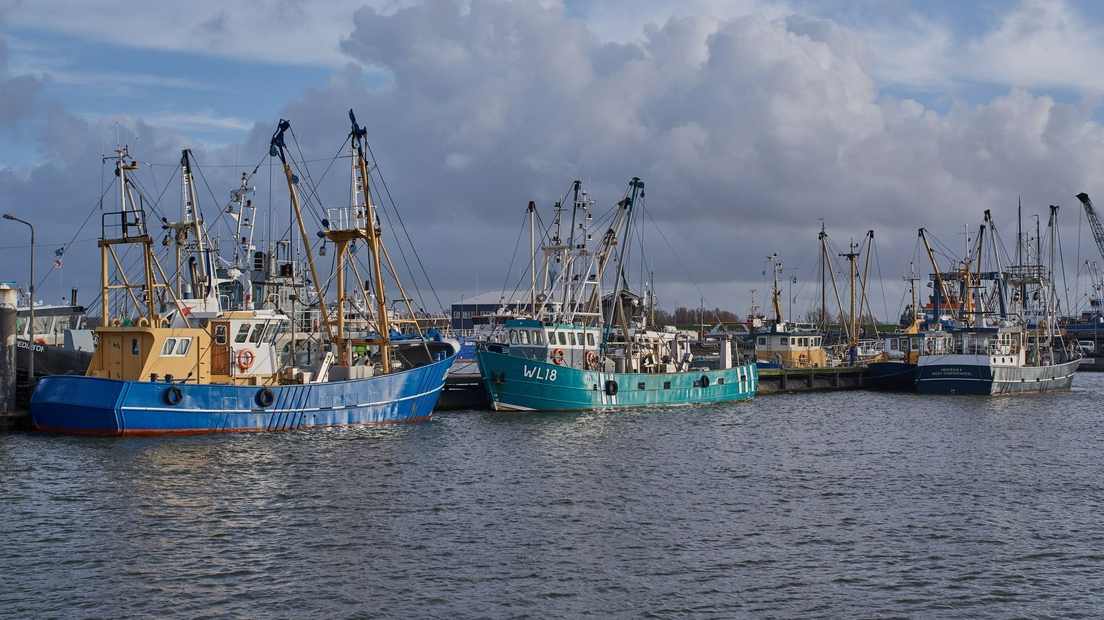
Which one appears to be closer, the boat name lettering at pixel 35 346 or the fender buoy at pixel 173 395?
the fender buoy at pixel 173 395

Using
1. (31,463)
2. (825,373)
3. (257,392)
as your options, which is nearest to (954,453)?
(257,392)

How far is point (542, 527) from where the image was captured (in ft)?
79.2

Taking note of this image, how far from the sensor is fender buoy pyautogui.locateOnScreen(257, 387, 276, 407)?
3850 cm

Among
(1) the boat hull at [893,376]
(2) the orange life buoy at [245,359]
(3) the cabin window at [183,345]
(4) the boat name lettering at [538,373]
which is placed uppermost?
(3) the cabin window at [183,345]

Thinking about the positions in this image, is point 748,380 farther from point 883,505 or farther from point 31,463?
point 31,463

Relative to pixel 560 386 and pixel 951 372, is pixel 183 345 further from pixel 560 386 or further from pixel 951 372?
pixel 951 372

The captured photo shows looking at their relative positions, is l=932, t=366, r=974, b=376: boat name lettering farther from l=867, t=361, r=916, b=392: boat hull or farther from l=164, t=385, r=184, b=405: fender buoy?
l=164, t=385, r=184, b=405: fender buoy

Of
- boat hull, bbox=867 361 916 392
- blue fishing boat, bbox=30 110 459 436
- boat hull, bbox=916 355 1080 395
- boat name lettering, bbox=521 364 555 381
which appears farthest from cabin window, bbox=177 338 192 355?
boat hull, bbox=867 361 916 392

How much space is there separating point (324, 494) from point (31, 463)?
9788mm

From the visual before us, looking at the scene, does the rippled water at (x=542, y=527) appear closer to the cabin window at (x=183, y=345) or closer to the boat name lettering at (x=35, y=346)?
the cabin window at (x=183, y=345)

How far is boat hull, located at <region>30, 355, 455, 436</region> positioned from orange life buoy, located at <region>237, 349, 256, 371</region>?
1958 mm

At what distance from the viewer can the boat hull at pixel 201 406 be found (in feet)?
117

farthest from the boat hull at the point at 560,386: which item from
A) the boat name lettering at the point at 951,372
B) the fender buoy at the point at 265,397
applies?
the boat name lettering at the point at 951,372

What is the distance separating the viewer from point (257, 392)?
38438 millimetres
